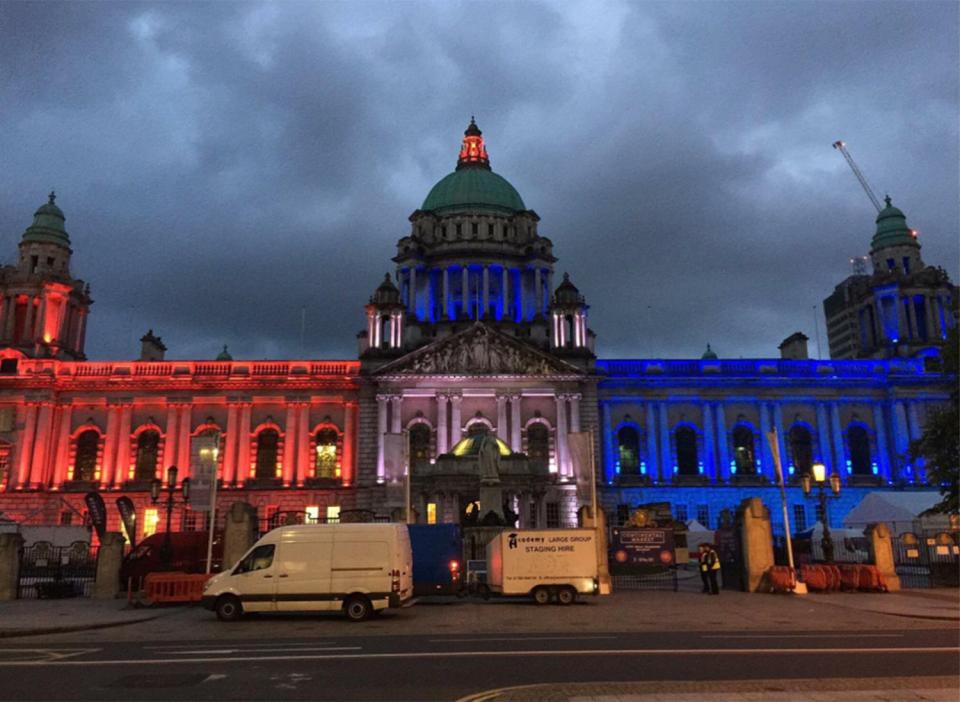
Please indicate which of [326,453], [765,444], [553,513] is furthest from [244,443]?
[765,444]

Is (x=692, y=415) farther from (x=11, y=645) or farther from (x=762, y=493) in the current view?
(x=11, y=645)

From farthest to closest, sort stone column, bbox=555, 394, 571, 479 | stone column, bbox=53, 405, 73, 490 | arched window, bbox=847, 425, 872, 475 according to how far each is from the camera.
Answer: arched window, bbox=847, 425, 872, 475, stone column, bbox=53, 405, 73, 490, stone column, bbox=555, 394, 571, 479

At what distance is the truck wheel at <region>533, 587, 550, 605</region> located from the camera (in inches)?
984

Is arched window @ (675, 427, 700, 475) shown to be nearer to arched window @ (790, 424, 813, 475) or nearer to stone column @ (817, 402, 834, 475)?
arched window @ (790, 424, 813, 475)

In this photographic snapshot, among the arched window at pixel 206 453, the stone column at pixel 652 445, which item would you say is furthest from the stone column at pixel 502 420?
the arched window at pixel 206 453

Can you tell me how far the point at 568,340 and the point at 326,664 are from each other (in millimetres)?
51649

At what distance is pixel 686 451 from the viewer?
Answer: 2478 inches

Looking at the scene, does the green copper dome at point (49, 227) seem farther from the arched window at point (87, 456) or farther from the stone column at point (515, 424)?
the stone column at point (515, 424)

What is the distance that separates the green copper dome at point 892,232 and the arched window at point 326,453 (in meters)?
54.2

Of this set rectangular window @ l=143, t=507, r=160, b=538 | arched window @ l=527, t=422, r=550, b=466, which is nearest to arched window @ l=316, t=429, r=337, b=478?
rectangular window @ l=143, t=507, r=160, b=538

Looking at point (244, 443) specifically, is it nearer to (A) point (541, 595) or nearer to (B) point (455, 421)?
(B) point (455, 421)

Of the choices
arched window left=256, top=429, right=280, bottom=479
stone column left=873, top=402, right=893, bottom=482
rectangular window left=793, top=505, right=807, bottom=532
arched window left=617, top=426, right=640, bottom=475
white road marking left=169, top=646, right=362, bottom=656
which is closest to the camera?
white road marking left=169, top=646, right=362, bottom=656

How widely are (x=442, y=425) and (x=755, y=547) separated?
3187cm

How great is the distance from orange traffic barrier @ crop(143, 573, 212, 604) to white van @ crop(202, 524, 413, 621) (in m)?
5.00
